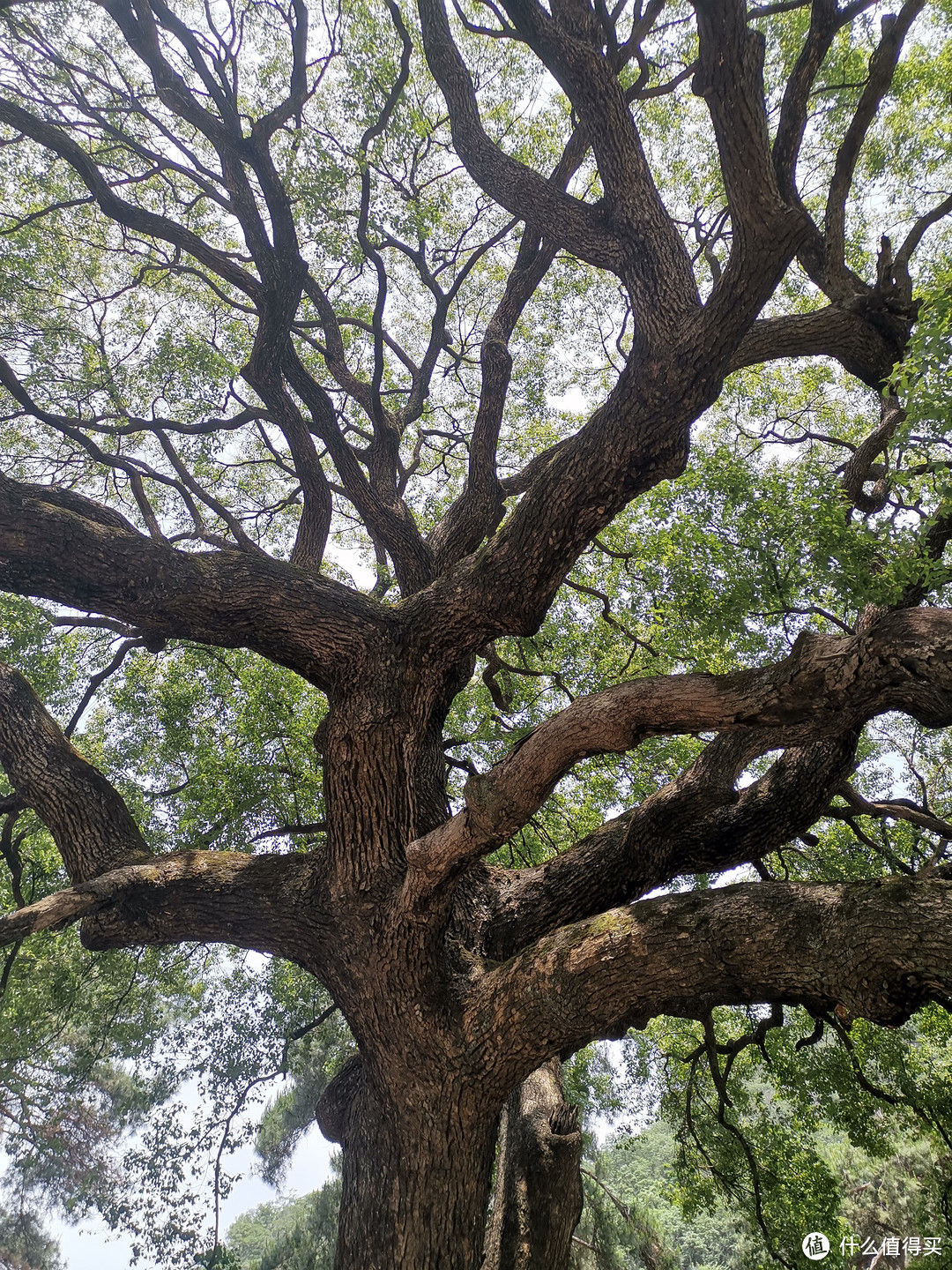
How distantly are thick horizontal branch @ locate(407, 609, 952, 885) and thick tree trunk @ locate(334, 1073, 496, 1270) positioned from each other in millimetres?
1292

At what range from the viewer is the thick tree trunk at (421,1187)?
3.45 m

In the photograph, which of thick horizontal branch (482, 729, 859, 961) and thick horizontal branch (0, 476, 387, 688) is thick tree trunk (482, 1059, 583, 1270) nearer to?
thick horizontal branch (482, 729, 859, 961)

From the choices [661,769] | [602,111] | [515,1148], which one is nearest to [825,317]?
[602,111]

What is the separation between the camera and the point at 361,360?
8.75m

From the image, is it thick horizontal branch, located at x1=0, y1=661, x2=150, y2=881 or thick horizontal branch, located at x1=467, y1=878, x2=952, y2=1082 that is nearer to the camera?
thick horizontal branch, located at x1=467, y1=878, x2=952, y2=1082

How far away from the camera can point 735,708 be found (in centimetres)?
309

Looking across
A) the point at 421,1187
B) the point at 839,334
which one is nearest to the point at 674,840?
the point at 421,1187

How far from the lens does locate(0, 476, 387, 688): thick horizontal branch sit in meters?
4.06

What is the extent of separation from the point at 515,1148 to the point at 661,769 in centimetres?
336

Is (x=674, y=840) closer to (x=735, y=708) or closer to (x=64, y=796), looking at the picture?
(x=735, y=708)

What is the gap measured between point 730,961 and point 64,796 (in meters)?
4.00

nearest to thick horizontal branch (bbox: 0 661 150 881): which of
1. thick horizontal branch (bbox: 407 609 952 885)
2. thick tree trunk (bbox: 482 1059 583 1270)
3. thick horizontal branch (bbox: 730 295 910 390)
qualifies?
thick horizontal branch (bbox: 407 609 952 885)

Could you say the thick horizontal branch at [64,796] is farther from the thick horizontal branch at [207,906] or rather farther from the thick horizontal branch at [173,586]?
the thick horizontal branch at [173,586]

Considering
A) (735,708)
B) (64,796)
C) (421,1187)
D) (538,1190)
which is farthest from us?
(538,1190)
